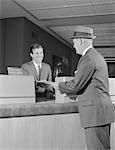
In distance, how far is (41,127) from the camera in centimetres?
189

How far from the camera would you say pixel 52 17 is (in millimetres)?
6266

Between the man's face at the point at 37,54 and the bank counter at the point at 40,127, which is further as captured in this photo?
the man's face at the point at 37,54

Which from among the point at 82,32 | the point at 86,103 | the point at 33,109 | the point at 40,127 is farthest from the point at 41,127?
the point at 82,32

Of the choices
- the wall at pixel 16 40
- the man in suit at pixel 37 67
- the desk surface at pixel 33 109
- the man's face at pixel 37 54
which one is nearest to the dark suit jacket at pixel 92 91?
the desk surface at pixel 33 109

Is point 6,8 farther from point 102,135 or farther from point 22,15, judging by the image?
point 102,135

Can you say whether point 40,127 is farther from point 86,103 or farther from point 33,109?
point 86,103

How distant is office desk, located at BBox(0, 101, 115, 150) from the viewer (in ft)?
5.57

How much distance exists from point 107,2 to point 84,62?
11.0 feet

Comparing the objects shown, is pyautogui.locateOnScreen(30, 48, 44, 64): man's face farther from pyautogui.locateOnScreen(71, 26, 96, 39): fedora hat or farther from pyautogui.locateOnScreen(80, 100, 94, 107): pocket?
pyautogui.locateOnScreen(80, 100, 94, 107): pocket

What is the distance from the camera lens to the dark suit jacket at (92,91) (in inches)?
78.9

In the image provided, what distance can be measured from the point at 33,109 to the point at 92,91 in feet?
1.58

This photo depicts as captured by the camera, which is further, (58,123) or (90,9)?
(90,9)

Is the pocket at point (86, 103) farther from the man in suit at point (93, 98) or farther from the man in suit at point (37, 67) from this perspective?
the man in suit at point (37, 67)

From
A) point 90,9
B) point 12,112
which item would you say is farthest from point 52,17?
point 12,112
